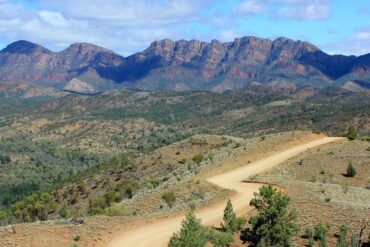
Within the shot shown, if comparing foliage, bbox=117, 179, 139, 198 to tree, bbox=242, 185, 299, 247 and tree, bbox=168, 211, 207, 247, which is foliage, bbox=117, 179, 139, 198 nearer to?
tree, bbox=242, 185, 299, 247

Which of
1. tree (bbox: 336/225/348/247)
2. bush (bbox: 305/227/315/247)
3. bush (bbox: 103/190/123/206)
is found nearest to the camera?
tree (bbox: 336/225/348/247)

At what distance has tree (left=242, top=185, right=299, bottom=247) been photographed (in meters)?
32.9

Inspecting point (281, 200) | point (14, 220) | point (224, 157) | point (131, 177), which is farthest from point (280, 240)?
point (131, 177)

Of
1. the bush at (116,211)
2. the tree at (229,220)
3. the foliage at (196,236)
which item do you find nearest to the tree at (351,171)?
the tree at (229,220)

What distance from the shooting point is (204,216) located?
42.9 m

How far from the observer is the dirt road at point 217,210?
123 feet

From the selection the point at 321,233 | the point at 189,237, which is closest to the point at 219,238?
the point at 189,237

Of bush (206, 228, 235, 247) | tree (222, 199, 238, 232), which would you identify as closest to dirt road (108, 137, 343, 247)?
tree (222, 199, 238, 232)

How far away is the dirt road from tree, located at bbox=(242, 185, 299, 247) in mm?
6579

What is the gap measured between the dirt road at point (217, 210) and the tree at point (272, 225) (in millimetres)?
6579

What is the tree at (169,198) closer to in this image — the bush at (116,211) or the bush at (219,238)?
the bush at (116,211)

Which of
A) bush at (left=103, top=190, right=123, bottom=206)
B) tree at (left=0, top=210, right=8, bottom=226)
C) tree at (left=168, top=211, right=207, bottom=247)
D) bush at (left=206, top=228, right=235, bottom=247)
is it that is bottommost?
tree at (left=0, top=210, right=8, bottom=226)

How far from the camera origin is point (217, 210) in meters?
44.6

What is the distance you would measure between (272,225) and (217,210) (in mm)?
11629
